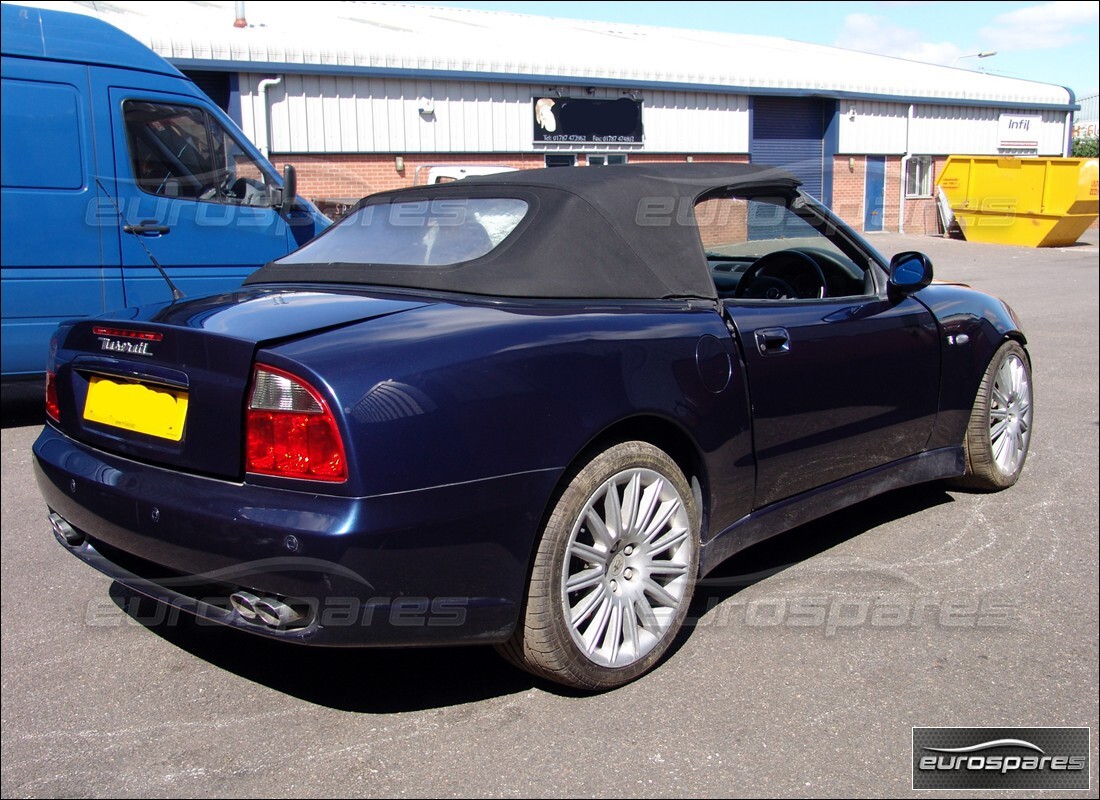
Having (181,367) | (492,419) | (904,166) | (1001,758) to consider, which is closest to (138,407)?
(181,367)

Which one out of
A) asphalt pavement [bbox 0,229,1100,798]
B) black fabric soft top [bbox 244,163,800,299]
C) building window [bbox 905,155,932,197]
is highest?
building window [bbox 905,155,932,197]

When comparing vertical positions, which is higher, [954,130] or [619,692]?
[954,130]

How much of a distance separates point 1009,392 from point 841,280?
120 centimetres

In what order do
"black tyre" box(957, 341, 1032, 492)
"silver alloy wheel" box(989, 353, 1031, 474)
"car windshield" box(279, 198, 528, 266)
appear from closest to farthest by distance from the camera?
1. "car windshield" box(279, 198, 528, 266)
2. "black tyre" box(957, 341, 1032, 492)
3. "silver alloy wheel" box(989, 353, 1031, 474)

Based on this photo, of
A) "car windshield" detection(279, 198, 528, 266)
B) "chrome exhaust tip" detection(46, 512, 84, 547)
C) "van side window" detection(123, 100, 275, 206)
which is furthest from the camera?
"van side window" detection(123, 100, 275, 206)

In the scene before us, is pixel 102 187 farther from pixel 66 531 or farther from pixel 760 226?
pixel 760 226

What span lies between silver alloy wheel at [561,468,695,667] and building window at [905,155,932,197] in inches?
1114

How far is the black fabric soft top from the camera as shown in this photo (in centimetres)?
310

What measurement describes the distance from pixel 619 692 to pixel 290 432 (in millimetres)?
1250

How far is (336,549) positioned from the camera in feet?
7.68

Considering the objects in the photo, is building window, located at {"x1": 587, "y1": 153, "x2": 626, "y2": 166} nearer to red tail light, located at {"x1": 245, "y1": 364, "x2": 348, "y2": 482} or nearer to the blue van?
the blue van

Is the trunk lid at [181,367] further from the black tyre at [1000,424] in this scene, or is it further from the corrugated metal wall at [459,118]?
the corrugated metal wall at [459,118]

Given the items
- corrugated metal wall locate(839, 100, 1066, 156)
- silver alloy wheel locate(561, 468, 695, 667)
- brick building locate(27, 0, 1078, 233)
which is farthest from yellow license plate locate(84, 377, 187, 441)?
corrugated metal wall locate(839, 100, 1066, 156)

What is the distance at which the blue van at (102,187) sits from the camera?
→ 20.4 ft
